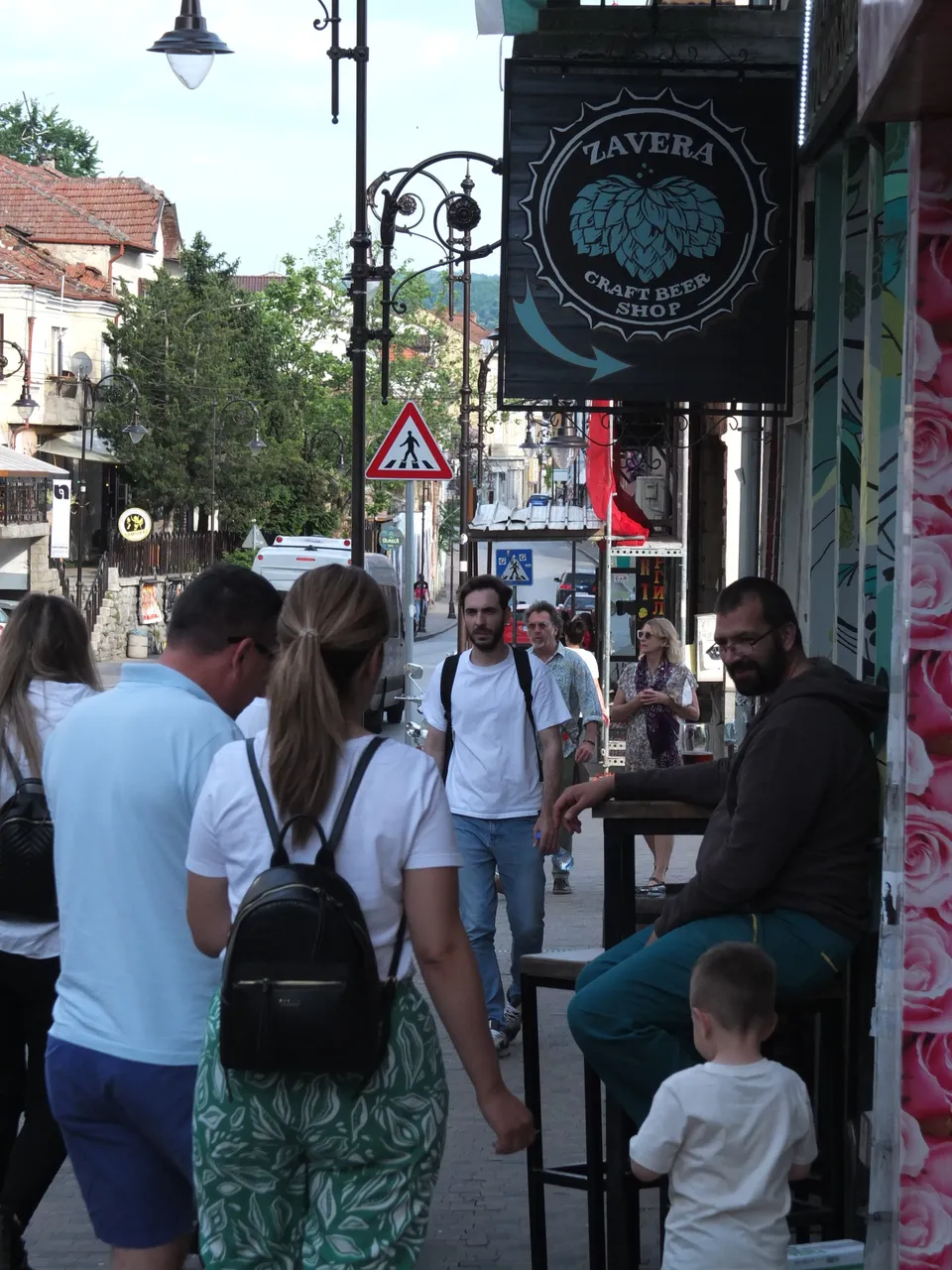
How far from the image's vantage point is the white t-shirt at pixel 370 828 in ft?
9.61

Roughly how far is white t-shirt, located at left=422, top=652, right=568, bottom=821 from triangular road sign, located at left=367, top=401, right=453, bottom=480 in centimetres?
818

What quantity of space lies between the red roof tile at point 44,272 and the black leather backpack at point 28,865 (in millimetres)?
52364

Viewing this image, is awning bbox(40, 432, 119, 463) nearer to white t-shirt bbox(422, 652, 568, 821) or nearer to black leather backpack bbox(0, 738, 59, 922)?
white t-shirt bbox(422, 652, 568, 821)

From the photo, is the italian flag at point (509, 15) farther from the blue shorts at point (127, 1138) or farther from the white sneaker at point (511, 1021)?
the blue shorts at point (127, 1138)

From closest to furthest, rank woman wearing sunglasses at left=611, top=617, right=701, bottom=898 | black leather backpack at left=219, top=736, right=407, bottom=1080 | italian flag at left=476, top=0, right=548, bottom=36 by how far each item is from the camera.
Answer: black leather backpack at left=219, top=736, right=407, bottom=1080 < italian flag at left=476, top=0, right=548, bottom=36 < woman wearing sunglasses at left=611, top=617, right=701, bottom=898

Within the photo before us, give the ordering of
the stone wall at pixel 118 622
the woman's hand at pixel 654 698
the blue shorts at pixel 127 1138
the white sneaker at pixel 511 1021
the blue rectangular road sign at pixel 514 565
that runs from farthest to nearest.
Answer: the stone wall at pixel 118 622, the blue rectangular road sign at pixel 514 565, the woman's hand at pixel 654 698, the white sneaker at pixel 511 1021, the blue shorts at pixel 127 1138

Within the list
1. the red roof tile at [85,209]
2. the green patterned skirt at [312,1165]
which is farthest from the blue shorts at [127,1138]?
the red roof tile at [85,209]

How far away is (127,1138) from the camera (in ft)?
11.2

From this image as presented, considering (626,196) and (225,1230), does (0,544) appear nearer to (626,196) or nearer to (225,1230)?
(626,196)

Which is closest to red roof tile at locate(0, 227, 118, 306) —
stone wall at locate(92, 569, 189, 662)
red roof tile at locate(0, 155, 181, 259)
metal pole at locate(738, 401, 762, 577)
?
red roof tile at locate(0, 155, 181, 259)

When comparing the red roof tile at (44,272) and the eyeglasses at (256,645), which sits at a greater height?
the red roof tile at (44,272)

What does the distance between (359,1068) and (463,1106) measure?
4.25 m

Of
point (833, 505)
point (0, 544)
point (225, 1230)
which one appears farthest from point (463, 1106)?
point (0, 544)

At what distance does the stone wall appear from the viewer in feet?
145
